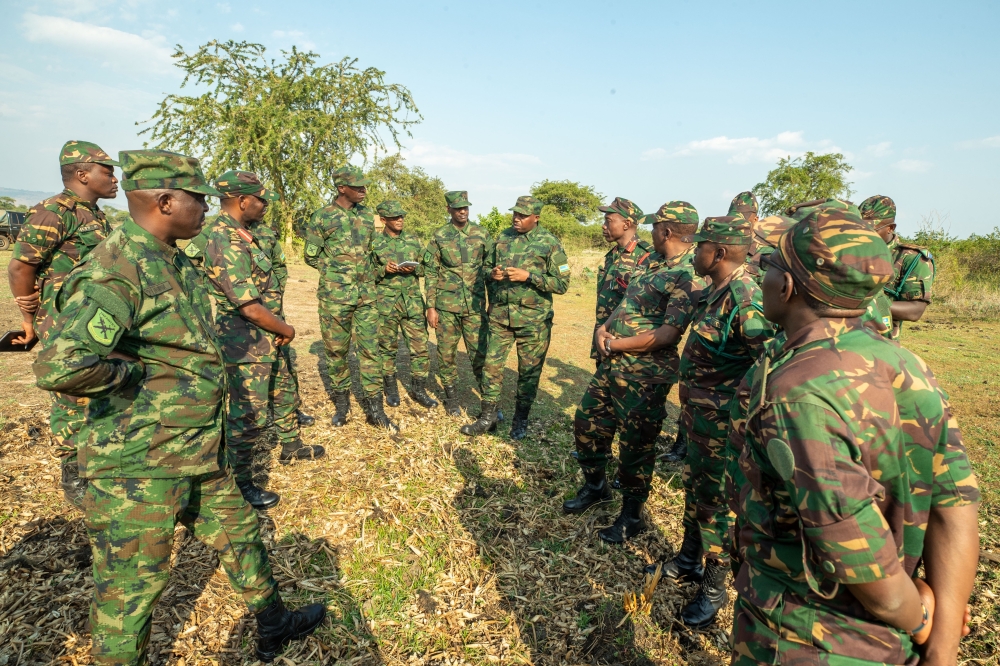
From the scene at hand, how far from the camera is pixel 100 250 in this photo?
2271 millimetres

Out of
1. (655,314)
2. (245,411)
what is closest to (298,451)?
(245,411)

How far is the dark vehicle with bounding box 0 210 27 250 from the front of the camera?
780 inches

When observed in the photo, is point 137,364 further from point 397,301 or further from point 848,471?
point 397,301

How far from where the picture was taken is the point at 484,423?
5898mm

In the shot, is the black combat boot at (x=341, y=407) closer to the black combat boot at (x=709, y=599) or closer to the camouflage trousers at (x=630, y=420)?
the camouflage trousers at (x=630, y=420)

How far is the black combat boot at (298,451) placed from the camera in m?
4.90

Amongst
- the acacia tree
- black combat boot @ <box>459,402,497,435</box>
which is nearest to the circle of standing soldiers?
black combat boot @ <box>459,402,497,435</box>

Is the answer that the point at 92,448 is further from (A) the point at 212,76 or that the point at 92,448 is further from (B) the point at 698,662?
(A) the point at 212,76

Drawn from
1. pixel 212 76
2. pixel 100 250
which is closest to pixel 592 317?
pixel 100 250

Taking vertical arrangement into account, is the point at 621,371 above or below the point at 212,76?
below

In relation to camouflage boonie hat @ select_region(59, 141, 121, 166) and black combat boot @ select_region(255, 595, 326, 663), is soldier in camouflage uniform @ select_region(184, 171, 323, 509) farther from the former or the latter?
black combat boot @ select_region(255, 595, 326, 663)

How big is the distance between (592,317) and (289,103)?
16648 mm

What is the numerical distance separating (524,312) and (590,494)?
2.30 metres

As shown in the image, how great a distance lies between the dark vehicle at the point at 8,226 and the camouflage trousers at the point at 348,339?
22.3 metres
